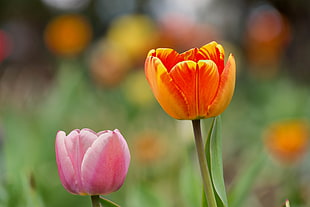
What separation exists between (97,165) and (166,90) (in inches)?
3.9

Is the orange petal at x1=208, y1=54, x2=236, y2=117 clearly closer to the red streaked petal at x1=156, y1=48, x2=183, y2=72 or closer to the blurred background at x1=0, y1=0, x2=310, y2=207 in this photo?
the red streaked petal at x1=156, y1=48, x2=183, y2=72

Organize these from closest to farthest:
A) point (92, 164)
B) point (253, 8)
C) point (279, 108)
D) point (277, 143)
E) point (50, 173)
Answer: point (92, 164) → point (50, 173) → point (277, 143) → point (279, 108) → point (253, 8)

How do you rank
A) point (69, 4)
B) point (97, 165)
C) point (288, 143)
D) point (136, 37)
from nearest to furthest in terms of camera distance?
point (97, 165), point (288, 143), point (136, 37), point (69, 4)

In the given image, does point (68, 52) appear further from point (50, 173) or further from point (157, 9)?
point (157, 9)

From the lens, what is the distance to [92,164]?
0.49 m

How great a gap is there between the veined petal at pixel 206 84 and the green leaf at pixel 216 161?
0.15ft

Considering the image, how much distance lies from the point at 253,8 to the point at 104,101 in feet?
13.2

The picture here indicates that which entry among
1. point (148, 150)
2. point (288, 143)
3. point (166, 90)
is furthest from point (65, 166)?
point (148, 150)

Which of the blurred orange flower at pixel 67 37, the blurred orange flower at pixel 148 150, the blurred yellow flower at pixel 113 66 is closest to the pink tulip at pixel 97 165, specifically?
the blurred orange flower at pixel 148 150

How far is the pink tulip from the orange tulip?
6cm

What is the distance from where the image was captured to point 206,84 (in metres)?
0.50

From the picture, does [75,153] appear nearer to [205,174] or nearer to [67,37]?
[205,174]

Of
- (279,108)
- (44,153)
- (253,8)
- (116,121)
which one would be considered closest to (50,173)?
(44,153)

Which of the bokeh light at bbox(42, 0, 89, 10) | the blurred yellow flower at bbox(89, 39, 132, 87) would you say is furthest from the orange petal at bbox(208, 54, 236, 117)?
the bokeh light at bbox(42, 0, 89, 10)
